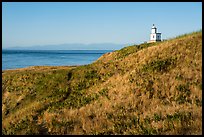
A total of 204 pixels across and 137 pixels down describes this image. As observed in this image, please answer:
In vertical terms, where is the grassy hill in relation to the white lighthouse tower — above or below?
below

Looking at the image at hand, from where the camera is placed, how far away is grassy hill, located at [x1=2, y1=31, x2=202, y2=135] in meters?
16.5

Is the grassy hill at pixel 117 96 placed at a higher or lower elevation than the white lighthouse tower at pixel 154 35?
lower

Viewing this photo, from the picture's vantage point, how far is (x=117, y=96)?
21.1 meters

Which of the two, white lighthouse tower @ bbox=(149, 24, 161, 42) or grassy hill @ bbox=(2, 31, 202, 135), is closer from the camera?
grassy hill @ bbox=(2, 31, 202, 135)

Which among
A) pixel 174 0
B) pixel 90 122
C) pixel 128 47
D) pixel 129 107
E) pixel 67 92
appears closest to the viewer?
pixel 174 0

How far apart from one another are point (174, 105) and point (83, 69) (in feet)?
38.4

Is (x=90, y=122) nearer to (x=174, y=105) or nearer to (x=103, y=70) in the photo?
(x=174, y=105)

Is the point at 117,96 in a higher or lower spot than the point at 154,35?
lower

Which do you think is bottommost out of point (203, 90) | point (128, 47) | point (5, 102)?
point (5, 102)

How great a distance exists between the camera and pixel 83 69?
28.0 metres

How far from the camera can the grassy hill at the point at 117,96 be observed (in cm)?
1650

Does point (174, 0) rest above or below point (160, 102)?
above

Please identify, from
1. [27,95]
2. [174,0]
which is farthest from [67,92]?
[174,0]

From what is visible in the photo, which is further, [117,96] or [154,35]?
[154,35]
